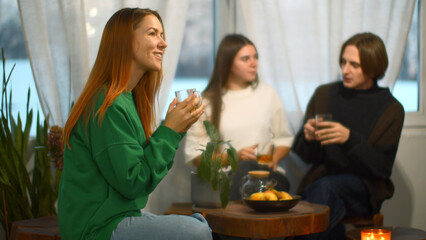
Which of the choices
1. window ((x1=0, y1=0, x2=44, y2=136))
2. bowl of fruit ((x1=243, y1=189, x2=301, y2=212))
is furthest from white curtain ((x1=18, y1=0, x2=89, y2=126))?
bowl of fruit ((x1=243, y1=189, x2=301, y2=212))

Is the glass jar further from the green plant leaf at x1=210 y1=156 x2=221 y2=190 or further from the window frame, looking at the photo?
the window frame

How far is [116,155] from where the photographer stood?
4.97 ft

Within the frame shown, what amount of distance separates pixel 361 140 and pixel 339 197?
0.34 metres

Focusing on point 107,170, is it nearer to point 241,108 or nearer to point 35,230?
point 35,230

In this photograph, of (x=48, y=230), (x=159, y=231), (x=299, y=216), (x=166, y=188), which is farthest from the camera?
(x=166, y=188)

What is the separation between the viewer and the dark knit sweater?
2.73 m

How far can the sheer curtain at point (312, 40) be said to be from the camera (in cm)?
321

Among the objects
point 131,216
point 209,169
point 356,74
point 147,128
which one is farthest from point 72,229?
point 356,74

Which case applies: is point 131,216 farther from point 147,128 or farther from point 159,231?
point 147,128

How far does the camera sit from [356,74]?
295cm

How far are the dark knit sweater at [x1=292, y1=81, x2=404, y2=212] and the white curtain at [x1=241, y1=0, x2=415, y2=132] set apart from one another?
172 mm

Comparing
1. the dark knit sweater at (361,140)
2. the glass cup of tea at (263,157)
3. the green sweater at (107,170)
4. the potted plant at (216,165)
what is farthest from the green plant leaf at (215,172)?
the dark knit sweater at (361,140)

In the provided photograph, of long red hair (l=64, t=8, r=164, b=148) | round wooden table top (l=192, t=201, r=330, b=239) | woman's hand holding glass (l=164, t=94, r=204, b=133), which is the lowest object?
round wooden table top (l=192, t=201, r=330, b=239)

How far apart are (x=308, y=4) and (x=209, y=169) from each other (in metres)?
1.46
